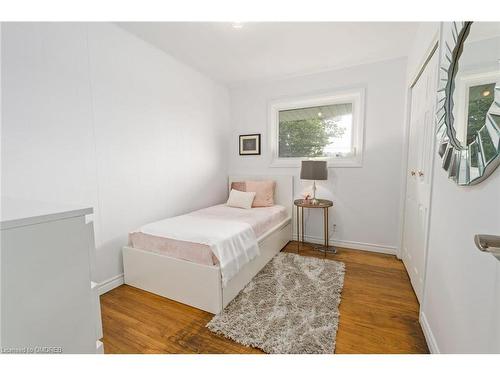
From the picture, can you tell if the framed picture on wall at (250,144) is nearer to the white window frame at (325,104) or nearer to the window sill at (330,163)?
the white window frame at (325,104)

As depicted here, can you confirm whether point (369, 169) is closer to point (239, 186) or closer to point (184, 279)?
point (239, 186)

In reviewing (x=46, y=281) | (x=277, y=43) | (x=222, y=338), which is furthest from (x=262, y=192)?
(x=46, y=281)

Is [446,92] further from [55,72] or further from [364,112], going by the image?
[55,72]

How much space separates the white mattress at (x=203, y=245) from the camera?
1825 millimetres

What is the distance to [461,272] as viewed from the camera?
1067 mm

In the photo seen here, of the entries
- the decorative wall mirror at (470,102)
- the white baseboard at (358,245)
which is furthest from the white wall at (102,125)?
the decorative wall mirror at (470,102)

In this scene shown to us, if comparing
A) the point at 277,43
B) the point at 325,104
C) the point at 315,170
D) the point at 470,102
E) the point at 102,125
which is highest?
the point at 277,43

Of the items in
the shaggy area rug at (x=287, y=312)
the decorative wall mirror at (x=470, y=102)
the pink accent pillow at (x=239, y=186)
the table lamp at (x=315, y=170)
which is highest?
the decorative wall mirror at (x=470, y=102)

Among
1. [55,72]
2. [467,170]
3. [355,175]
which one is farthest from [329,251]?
[55,72]

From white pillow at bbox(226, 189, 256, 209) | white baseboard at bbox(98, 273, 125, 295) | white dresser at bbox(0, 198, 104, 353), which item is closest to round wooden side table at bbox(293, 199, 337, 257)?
white pillow at bbox(226, 189, 256, 209)

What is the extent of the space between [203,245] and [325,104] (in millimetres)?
2624

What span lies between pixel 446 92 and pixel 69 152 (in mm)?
2643

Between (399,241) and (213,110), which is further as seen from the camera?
(213,110)
